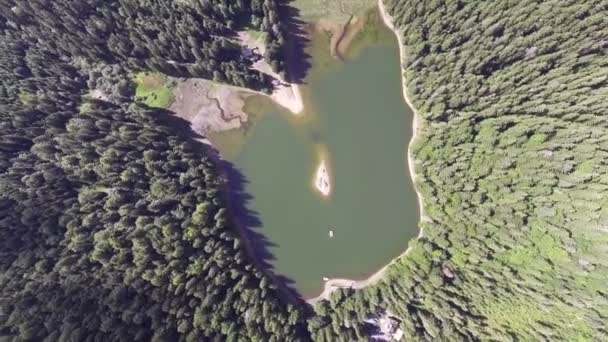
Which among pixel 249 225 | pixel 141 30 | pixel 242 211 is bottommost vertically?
pixel 249 225

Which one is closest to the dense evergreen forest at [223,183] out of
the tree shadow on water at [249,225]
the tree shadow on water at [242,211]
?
the tree shadow on water at [242,211]

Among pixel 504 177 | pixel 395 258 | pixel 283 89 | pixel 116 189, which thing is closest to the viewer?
pixel 504 177

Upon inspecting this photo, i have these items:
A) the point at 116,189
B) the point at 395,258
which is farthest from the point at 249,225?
the point at 395,258

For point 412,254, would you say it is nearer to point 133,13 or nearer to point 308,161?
point 308,161

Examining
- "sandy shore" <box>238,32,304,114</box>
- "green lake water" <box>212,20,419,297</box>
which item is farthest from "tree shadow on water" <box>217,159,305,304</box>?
"sandy shore" <box>238,32,304,114</box>

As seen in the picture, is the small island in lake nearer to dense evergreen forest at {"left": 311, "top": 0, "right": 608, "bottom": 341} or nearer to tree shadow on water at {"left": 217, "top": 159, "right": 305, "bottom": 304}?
tree shadow on water at {"left": 217, "top": 159, "right": 305, "bottom": 304}

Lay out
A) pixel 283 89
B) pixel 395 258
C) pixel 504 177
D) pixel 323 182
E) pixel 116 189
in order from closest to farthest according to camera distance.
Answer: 1. pixel 504 177
2. pixel 116 189
3. pixel 395 258
4. pixel 323 182
5. pixel 283 89

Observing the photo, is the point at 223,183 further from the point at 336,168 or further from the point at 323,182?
the point at 336,168
